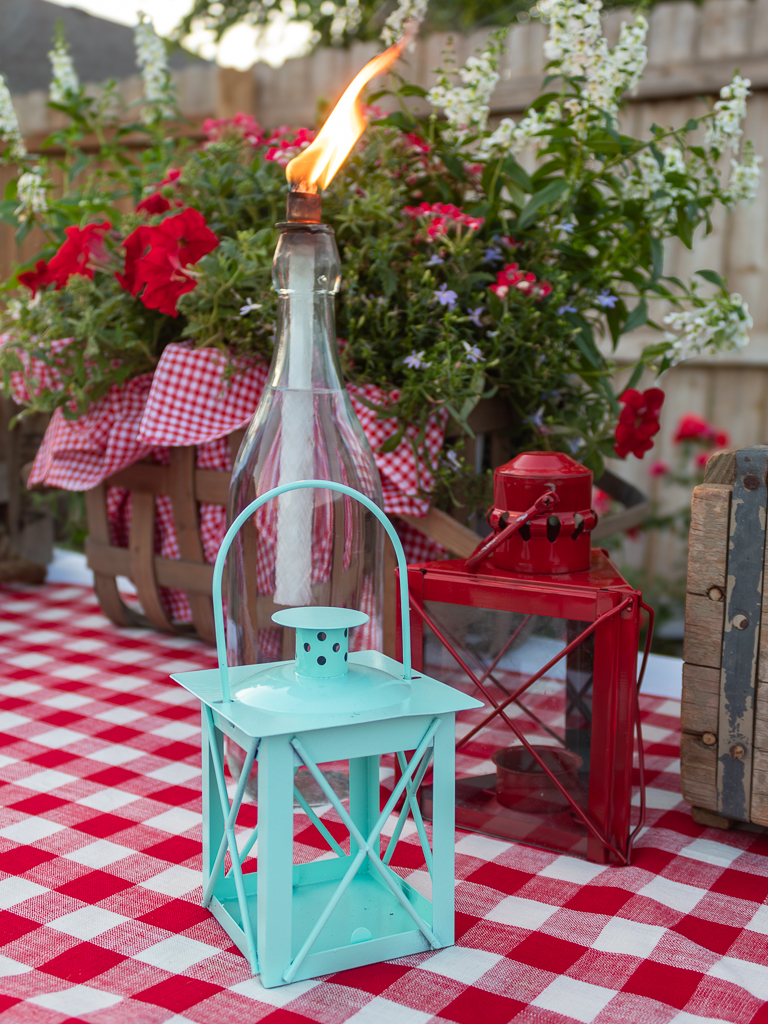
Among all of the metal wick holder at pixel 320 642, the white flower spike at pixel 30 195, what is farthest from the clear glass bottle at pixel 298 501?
the white flower spike at pixel 30 195

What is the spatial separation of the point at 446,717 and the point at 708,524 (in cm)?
30

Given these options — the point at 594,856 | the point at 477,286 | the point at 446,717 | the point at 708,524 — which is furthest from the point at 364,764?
the point at 477,286

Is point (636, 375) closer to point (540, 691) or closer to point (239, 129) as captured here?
point (540, 691)

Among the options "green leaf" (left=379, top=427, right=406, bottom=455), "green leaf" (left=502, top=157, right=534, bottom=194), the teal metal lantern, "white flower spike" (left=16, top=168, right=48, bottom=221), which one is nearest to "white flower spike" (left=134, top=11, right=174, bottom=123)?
"white flower spike" (left=16, top=168, right=48, bottom=221)

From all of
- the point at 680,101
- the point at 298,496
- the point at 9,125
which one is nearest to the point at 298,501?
the point at 298,496

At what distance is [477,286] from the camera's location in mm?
1087

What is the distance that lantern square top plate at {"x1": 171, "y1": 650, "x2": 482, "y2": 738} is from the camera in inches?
21.6

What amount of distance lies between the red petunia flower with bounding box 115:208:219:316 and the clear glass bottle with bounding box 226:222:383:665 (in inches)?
9.4

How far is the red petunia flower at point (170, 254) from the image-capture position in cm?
100

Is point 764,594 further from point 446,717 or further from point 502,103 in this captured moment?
point 502,103

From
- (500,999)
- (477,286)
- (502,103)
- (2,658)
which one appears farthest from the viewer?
(502,103)

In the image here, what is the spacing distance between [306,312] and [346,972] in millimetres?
519

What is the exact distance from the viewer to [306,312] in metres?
0.82

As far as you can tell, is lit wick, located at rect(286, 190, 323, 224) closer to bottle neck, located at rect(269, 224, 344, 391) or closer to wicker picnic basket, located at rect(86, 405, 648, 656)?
bottle neck, located at rect(269, 224, 344, 391)
